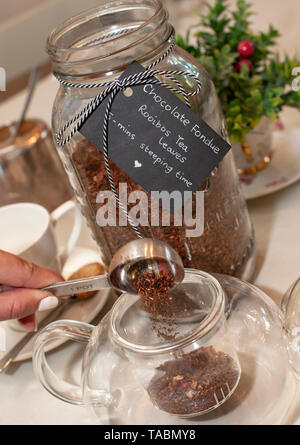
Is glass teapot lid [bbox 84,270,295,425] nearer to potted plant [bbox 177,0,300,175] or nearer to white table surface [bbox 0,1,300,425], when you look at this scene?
white table surface [bbox 0,1,300,425]

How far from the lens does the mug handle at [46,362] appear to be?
0.45 meters

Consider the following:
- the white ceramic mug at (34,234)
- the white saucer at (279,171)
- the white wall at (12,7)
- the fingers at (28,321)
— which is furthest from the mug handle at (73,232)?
the white wall at (12,7)

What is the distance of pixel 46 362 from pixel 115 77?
0.82 feet

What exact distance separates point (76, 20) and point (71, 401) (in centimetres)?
35

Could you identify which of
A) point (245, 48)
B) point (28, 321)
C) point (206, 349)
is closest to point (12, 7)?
point (245, 48)

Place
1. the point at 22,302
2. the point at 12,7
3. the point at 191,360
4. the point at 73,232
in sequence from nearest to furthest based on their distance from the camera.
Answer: the point at 191,360, the point at 22,302, the point at 73,232, the point at 12,7

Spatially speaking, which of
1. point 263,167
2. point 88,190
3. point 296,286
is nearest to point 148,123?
point 88,190

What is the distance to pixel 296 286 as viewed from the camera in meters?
0.47

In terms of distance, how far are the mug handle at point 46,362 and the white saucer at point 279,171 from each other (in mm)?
317

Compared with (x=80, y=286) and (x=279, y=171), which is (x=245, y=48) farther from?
(x=80, y=286)

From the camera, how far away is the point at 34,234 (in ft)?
2.02

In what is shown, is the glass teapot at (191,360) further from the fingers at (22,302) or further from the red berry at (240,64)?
the red berry at (240,64)

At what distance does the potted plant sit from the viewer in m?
0.67

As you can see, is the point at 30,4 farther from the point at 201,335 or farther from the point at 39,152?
the point at 201,335
